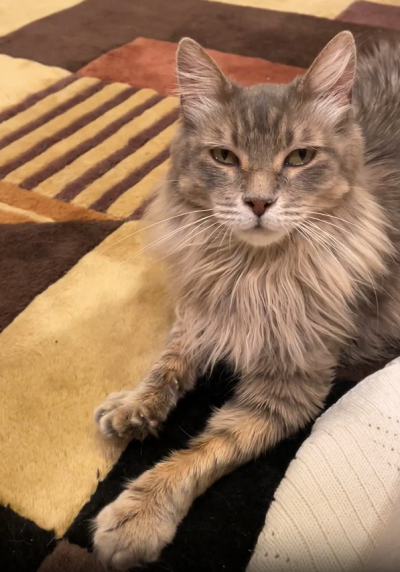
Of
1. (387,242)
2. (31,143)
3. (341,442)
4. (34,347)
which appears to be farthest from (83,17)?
(341,442)

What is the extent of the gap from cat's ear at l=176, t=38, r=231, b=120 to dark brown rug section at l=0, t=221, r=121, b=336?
640 mm

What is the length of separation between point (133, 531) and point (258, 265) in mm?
597

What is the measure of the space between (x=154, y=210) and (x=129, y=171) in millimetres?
683

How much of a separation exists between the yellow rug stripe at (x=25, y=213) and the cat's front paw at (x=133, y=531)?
1.03 m

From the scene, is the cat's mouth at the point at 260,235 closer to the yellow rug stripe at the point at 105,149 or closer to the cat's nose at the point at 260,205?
the cat's nose at the point at 260,205

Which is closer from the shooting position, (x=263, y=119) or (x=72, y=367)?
(x=263, y=119)

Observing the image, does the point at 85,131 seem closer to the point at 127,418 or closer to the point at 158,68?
the point at 158,68

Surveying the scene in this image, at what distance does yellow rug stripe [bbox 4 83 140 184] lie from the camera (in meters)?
1.97

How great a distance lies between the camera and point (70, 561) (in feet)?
3.35

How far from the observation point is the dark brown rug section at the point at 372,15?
9.79 ft

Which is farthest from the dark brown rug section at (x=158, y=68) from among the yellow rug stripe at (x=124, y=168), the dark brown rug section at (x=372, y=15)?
the dark brown rug section at (x=372, y=15)

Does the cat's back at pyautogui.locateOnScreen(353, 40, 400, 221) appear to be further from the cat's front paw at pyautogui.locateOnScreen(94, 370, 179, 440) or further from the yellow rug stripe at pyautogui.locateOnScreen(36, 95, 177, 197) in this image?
the yellow rug stripe at pyautogui.locateOnScreen(36, 95, 177, 197)

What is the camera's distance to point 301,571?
959 mm

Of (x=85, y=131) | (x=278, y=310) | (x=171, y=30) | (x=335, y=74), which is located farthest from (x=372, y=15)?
(x=278, y=310)
